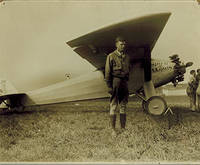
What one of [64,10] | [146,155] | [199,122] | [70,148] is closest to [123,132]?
[146,155]

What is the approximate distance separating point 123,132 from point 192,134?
443mm

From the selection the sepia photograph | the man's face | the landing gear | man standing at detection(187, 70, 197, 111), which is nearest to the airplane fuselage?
the sepia photograph

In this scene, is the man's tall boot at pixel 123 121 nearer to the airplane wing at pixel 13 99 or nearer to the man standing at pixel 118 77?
the man standing at pixel 118 77

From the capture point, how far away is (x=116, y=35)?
5.50ft

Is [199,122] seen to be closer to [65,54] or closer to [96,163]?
[96,163]

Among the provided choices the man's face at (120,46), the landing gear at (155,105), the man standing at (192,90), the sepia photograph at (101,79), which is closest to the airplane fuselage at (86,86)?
the sepia photograph at (101,79)

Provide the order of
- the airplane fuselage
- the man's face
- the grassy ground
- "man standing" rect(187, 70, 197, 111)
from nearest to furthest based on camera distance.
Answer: the grassy ground, the man's face, "man standing" rect(187, 70, 197, 111), the airplane fuselage

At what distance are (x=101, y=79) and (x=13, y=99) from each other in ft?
2.53

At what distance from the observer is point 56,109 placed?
6.75ft

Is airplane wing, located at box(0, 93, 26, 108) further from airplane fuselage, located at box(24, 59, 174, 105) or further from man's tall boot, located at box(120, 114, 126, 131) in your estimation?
man's tall boot, located at box(120, 114, 126, 131)

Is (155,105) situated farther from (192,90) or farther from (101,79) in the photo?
(101,79)

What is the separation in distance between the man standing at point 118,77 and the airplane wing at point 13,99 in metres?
0.83

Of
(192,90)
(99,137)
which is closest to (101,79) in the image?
(99,137)

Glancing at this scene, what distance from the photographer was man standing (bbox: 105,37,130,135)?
161cm
